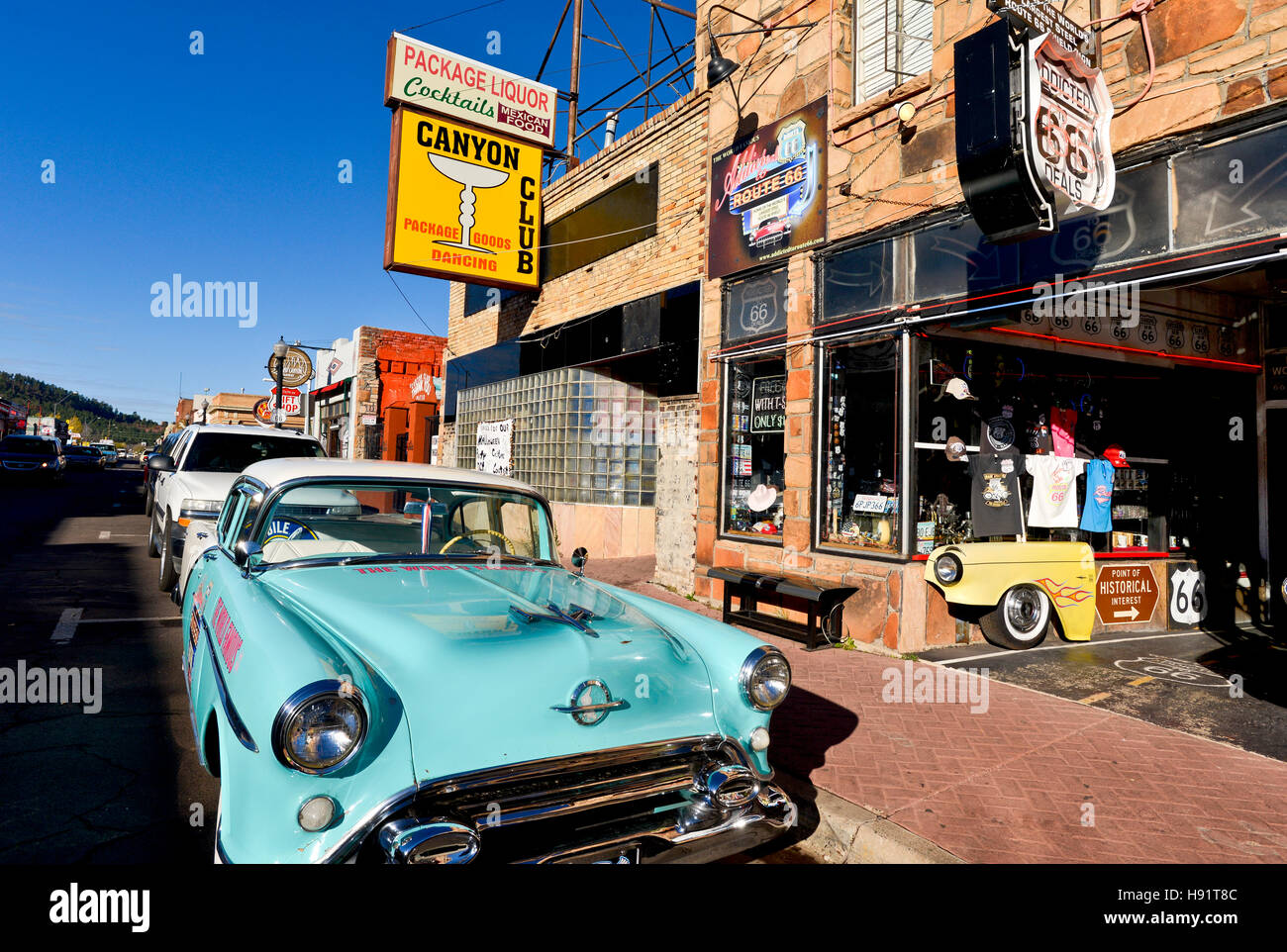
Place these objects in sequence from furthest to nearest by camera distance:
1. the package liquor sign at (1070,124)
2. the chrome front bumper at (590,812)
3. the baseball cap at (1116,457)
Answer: the baseball cap at (1116,457) < the package liquor sign at (1070,124) < the chrome front bumper at (590,812)

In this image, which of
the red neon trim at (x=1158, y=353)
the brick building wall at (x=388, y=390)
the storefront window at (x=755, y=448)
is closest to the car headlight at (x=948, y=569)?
the storefront window at (x=755, y=448)

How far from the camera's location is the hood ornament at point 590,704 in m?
2.50

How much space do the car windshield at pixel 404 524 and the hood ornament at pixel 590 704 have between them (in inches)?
55.2

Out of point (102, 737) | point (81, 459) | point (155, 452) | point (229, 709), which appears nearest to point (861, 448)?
point (229, 709)

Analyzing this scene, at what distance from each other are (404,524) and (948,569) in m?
4.78

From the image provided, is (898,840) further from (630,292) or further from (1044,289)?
(630,292)

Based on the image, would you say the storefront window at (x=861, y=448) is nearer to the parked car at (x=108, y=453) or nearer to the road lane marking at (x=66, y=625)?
the road lane marking at (x=66, y=625)

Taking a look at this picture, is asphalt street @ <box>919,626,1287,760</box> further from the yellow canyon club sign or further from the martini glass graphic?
the martini glass graphic

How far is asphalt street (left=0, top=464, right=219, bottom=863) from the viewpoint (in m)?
3.02

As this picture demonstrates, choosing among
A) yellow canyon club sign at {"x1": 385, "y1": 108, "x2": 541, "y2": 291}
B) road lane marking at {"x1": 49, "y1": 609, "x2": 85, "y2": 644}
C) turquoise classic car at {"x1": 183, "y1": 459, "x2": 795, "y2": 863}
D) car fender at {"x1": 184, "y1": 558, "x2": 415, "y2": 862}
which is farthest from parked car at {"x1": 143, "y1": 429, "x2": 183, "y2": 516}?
A: car fender at {"x1": 184, "y1": 558, "x2": 415, "y2": 862}

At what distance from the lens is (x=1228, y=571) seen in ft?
26.4

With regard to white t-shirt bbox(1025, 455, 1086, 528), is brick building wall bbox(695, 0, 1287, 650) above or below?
above

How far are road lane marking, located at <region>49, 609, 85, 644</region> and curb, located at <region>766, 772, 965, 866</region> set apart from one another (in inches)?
230

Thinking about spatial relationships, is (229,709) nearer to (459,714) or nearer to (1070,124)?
(459,714)
